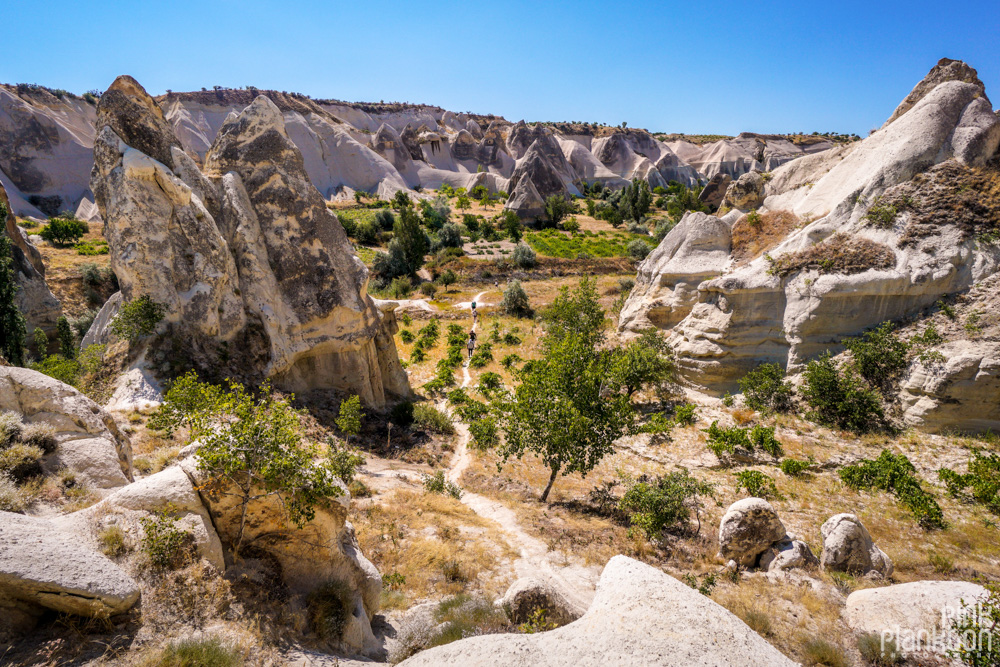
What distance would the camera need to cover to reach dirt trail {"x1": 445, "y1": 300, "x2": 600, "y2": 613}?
764cm

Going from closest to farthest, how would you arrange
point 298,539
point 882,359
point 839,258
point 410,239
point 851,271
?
point 298,539, point 882,359, point 851,271, point 839,258, point 410,239

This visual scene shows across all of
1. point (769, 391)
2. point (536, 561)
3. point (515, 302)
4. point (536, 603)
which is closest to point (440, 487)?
point (536, 561)

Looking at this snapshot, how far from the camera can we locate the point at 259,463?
525cm

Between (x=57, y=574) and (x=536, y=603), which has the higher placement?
(x=57, y=574)

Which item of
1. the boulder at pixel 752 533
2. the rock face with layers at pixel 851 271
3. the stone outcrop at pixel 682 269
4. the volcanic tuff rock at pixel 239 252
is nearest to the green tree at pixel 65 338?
the volcanic tuff rock at pixel 239 252

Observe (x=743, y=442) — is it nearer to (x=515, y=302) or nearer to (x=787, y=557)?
(x=787, y=557)

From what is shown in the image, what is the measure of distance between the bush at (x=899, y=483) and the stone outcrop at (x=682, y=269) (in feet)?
32.7

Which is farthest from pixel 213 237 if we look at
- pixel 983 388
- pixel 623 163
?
pixel 623 163

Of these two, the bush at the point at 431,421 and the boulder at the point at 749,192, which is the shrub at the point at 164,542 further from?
the boulder at the point at 749,192

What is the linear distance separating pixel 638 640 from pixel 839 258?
1678 centimetres

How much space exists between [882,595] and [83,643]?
30.8 ft

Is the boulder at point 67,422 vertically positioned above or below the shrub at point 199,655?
above

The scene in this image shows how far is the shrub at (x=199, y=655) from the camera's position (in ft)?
12.3

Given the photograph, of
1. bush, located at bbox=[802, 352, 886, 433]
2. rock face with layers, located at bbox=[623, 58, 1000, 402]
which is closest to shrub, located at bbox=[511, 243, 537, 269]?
rock face with layers, located at bbox=[623, 58, 1000, 402]
